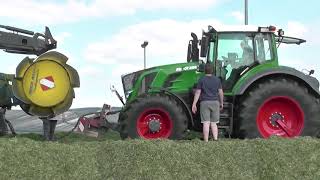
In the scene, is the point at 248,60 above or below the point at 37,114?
Answer: above

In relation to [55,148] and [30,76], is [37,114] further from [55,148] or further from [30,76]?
[55,148]

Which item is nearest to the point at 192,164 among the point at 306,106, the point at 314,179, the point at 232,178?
the point at 232,178

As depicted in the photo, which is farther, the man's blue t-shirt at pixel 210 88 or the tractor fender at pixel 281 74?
the tractor fender at pixel 281 74

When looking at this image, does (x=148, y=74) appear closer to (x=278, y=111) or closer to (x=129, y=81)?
(x=129, y=81)

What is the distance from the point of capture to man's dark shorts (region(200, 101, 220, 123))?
383 inches

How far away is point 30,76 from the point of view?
9.33m

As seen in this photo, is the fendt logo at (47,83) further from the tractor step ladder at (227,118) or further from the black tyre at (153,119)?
the tractor step ladder at (227,118)

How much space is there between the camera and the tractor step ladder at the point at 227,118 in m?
10.5

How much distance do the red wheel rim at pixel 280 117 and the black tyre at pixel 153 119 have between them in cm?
152

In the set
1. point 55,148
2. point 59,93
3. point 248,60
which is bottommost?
point 55,148

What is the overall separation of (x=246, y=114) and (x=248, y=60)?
1.35 metres

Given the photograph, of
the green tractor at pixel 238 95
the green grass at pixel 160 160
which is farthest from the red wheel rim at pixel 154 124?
the green grass at pixel 160 160

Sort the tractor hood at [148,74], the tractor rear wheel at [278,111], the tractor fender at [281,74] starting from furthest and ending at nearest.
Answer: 1. the tractor hood at [148,74]
2. the tractor fender at [281,74]
3. the tractor rear wheel at [278,111]

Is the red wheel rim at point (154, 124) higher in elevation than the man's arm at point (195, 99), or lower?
lower
